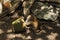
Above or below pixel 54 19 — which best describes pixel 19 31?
below

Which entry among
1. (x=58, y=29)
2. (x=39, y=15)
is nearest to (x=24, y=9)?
(x=39, y=15)

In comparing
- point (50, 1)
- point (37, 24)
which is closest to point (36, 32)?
point (37, 24)

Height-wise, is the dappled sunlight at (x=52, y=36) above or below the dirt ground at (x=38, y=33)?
below

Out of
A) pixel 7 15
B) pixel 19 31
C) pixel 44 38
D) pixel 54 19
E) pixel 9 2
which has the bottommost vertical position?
pixel 44 38

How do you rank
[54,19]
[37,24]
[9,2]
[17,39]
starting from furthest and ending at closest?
[9,2]
[54,19]
[37,24]
[17,39]

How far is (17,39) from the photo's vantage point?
4719 millimetres

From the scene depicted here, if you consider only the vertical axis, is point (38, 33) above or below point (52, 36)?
above

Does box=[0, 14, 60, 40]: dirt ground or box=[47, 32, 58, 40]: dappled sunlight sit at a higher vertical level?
box=[0, 14, 60, 40]: dirt ground

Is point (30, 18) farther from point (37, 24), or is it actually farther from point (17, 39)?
point (17, 39)

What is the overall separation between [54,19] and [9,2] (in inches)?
59.9

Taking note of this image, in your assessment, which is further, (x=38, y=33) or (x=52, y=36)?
(x=38, y=33)

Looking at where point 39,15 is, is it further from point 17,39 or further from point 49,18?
point 17,39

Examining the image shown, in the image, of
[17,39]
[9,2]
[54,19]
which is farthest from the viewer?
[9,2]

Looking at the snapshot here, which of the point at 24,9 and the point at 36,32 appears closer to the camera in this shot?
the point at 36,32
